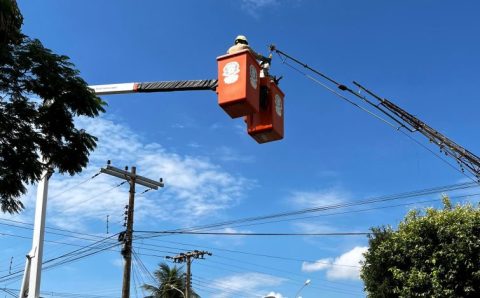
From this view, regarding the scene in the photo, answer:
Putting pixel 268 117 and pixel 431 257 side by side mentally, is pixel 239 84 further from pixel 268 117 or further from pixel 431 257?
pixel 431 257

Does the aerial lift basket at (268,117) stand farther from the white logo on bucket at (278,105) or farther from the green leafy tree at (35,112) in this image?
the green leafy tree at (35,112)

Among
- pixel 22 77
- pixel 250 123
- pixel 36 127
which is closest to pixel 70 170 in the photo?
pixel 36 127

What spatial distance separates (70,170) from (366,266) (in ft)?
53.3

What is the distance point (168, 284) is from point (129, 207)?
17182 mm

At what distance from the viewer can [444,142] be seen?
15398 millimetres

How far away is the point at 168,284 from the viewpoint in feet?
147

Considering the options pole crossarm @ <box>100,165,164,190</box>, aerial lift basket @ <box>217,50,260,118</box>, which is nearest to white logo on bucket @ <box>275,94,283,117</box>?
aerial lift basket @ <box>217,50,260,118</box>

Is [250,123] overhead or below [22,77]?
below

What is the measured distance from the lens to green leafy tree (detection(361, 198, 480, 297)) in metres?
18.0

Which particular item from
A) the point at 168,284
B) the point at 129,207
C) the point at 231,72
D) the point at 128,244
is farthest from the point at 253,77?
the point at 168,284

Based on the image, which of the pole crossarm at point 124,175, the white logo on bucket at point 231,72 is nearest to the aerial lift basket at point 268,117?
the white logo on bucket at point 231,72

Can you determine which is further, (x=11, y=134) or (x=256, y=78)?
(x=11, y=134)

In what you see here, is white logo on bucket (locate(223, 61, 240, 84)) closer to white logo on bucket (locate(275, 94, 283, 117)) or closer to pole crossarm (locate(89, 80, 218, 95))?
white logo on bucket (locate(275, 94, 283, 117))

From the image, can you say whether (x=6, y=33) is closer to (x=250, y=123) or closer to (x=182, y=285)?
(x=250, y=123)
